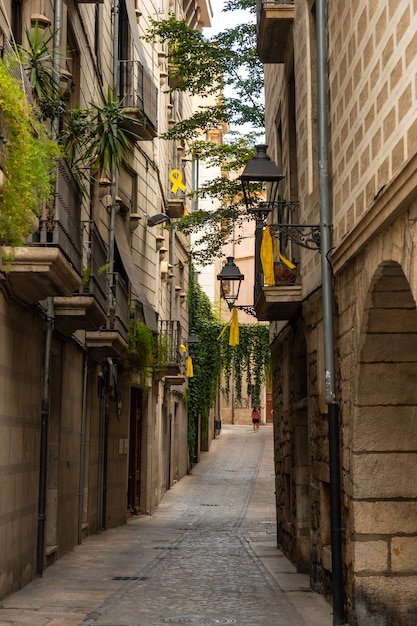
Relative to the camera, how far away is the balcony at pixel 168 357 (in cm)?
2375

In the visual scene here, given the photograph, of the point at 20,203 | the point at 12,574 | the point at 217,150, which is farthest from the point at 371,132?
the point at 217,150

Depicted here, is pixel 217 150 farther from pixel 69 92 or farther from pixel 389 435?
pixel 389 435

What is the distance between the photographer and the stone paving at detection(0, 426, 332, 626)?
994 centimetres

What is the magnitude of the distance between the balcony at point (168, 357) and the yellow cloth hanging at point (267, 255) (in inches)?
461

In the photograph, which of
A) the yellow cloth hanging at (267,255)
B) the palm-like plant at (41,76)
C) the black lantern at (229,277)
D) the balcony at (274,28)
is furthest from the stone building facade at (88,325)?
the balcony at (274,28)

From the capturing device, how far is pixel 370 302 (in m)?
8.30

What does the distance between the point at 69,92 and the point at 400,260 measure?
9.25 metres

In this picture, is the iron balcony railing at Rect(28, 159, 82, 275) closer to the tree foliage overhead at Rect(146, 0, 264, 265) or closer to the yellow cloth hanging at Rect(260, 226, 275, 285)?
the yellow cloth hanging at Rect(260, 226, 275, 285)

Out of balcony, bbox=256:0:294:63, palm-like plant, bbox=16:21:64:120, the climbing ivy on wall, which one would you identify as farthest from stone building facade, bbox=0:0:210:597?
the climbing ivy on wall

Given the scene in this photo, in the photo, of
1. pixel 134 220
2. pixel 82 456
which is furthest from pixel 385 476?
pixel 134 220

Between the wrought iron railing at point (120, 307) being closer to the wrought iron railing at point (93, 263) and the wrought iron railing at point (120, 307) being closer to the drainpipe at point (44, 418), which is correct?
the wrought iron railing at point (93, 263)

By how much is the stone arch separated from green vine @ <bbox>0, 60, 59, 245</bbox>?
10.2ft

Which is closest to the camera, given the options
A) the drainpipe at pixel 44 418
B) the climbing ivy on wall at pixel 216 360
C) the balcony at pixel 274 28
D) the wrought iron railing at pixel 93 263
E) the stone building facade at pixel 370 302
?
the stone building facade at pixel 370 302

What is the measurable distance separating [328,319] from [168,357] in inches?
625
